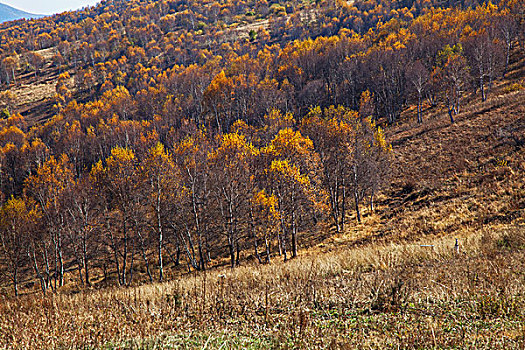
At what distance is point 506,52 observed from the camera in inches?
2741

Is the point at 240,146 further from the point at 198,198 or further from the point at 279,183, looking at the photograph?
the point at 198,198

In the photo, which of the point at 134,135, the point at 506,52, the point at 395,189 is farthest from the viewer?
the point at 134,135

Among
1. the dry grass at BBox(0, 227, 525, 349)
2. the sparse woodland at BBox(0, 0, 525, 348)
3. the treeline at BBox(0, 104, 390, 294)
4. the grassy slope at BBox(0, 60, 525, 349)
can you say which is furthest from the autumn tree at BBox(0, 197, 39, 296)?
the dry grass at BBox(0, 227, 525, 349)

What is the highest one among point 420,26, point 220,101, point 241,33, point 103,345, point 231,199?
point 241,33

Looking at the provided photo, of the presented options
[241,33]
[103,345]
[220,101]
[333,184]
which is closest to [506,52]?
[333,184]

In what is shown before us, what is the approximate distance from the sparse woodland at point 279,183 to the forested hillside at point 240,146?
0.35 metres

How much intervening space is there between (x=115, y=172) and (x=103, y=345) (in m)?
26.0

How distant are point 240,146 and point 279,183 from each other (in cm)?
576

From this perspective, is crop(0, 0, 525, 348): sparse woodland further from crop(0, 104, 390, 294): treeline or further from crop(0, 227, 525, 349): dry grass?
crop(0, 104, 390, 294): treeline

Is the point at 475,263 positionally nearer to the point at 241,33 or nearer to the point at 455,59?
the point at 455,59

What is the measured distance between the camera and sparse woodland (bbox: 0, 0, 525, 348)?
275 inches

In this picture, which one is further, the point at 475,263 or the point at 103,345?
the point at 475,263

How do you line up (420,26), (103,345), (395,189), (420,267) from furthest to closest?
1. (420,26)
2. (395,189)
3. (420,267)
4. (103,345)

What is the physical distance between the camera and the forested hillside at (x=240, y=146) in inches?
1125
